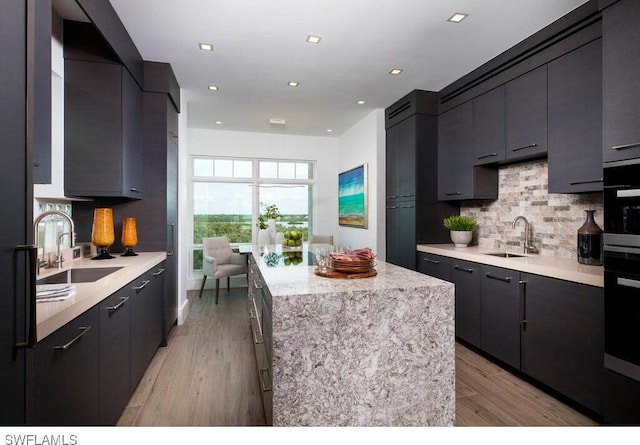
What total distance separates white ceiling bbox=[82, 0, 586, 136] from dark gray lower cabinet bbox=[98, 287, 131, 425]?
6.66ft

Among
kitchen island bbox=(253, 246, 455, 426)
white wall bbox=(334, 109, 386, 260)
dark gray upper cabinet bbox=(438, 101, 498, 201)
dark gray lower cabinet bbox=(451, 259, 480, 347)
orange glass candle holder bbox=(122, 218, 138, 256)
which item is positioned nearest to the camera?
kitchen island bbox=(253, 246, 455, 426)

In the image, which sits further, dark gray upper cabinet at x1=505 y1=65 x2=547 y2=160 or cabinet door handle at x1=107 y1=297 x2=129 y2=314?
dark gray upper cabinet at x1=505 y1=65 x2=547 y2=160

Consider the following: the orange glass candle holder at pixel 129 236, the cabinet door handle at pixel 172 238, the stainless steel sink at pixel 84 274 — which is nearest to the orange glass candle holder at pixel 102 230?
the orange glass candle holder at pixel 129 236

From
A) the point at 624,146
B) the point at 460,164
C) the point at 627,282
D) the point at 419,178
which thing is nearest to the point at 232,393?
the point at 627,282

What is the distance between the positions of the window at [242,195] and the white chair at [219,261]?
60 centimetres

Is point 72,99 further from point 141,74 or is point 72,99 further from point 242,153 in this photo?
point 242,153

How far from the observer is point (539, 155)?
9.21ft

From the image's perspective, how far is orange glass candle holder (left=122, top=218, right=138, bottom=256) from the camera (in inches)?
113

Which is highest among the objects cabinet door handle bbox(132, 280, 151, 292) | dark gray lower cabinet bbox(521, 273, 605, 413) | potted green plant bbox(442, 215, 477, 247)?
potted green plant bbox(442, 215, 477, 247)

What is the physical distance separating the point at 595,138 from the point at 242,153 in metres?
4.86

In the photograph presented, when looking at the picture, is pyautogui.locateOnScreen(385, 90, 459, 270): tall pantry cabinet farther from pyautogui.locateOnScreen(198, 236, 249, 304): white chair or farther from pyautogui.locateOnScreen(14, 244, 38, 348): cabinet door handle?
pyautogui.locateOnScreen(14, 244, 38, 348): cabinet door handle

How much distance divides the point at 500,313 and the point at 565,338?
553 mm

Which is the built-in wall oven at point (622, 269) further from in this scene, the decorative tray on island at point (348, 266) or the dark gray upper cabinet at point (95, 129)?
the dark gray upper cabinet at point (95, 129)

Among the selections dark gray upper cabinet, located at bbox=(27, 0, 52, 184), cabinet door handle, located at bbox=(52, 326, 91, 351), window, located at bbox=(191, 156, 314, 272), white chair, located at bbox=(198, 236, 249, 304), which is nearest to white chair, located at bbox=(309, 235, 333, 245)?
window, located at bbox=(191, 156, 314, 272)
